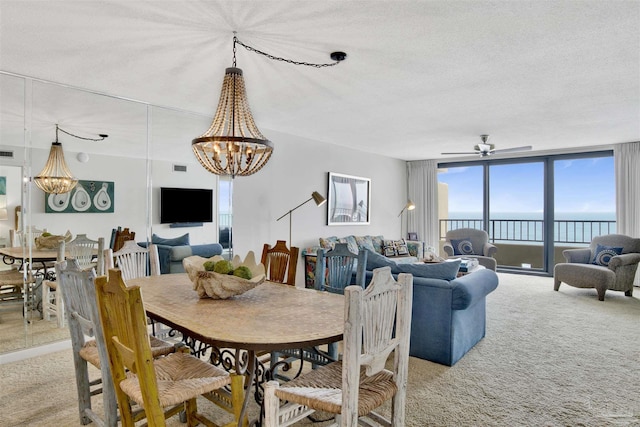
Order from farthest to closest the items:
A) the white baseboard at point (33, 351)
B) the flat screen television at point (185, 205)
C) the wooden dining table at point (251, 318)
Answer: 1. the flat screen television at point (185, 205)
2. the white baseboard at point (33, 351)
3. the wooden dining table at point (251, 318)

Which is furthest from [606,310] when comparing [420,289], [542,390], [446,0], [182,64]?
[182,64]

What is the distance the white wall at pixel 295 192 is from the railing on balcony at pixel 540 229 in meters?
2.49

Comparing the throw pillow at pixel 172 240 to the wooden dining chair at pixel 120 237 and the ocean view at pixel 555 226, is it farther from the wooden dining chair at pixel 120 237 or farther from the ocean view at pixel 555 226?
the ocean view at pixel 555 226

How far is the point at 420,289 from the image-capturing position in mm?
3166

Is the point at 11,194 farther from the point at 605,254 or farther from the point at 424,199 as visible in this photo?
the point at 605,254

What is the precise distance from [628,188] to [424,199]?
11.5 ft

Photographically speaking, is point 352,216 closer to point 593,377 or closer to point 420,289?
point 420,289

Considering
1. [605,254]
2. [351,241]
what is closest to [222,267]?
[351,241]

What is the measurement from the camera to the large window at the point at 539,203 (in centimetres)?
713

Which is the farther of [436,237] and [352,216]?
[436,237]

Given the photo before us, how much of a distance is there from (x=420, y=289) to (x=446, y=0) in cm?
210

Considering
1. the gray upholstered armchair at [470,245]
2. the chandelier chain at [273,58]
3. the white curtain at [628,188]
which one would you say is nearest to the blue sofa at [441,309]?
the chandelier chain at [273,58]

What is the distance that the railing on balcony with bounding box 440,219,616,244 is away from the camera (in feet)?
24.3

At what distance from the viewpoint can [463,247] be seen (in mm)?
7012
